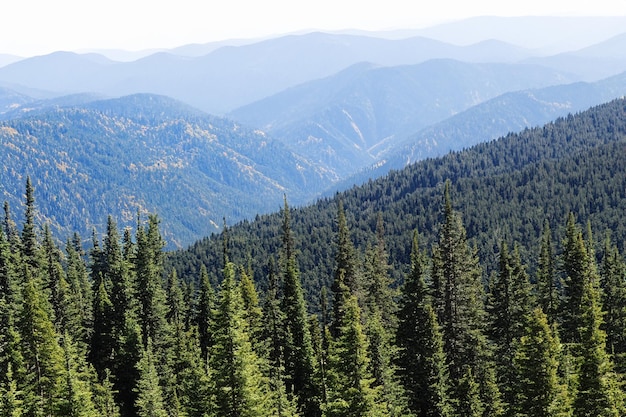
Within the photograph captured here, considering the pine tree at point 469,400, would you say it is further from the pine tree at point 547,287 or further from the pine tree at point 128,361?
the pine tree at point 128,361

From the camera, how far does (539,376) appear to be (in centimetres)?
3766

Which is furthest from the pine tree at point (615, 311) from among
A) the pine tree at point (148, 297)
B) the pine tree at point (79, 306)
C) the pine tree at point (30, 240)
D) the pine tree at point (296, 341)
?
the pine tree at point (30, 240)

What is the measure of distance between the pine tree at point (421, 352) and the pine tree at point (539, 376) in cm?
1229

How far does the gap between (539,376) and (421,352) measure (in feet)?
50.6

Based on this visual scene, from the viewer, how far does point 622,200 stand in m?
199

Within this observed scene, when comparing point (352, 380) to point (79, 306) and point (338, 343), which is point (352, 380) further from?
point (79, 306)

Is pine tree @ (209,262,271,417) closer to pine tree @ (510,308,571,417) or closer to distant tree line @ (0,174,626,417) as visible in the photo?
distant tree line @ (0,174,626,417)

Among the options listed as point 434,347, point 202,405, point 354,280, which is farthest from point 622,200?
point 202,405

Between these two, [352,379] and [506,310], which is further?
[506,310]

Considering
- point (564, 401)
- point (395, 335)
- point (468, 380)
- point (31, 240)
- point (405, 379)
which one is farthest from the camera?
point (31, 240)

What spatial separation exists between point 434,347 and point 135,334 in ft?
105

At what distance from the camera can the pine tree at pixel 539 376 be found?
3719cm

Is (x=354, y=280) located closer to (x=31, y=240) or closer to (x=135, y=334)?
(x=135, y=334)

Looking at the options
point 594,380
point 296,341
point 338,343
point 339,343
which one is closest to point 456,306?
point 594,380
